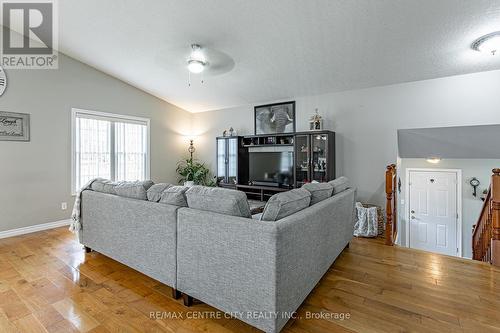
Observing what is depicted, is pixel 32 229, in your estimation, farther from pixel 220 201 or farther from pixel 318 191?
pixel 318 191

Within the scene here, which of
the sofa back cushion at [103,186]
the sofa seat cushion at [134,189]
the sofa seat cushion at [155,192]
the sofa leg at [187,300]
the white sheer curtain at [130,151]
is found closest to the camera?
the sofa leg at [187,300]

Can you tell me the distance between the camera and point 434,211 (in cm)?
529

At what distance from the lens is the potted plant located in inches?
243

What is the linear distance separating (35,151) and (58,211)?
108cm

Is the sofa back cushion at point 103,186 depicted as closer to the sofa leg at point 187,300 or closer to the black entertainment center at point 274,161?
the sofa leg at point 187,300

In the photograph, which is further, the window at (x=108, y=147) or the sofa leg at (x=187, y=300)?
the window at (x=108, y=147)

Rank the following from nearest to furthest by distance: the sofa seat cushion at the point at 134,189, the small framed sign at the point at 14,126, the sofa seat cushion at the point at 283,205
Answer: the sofa seat cushion at the point at 283,205
the sofa seat cushion at the point at 134,189
the small framed sign at the point at 14,126

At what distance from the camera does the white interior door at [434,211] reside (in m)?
5.08

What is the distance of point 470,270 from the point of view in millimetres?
2512

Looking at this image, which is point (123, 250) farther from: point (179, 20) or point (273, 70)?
point (273, 70)

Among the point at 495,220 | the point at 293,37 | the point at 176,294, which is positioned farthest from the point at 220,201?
the point at 495,220

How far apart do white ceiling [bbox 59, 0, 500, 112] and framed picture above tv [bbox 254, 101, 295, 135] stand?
50cm

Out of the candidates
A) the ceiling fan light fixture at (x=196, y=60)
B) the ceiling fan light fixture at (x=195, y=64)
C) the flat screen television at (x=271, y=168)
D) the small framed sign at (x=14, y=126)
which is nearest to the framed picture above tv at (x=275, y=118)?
the flat screen television at (x=271, y=168)

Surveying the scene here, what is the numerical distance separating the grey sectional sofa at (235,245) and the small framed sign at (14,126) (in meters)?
2.68
